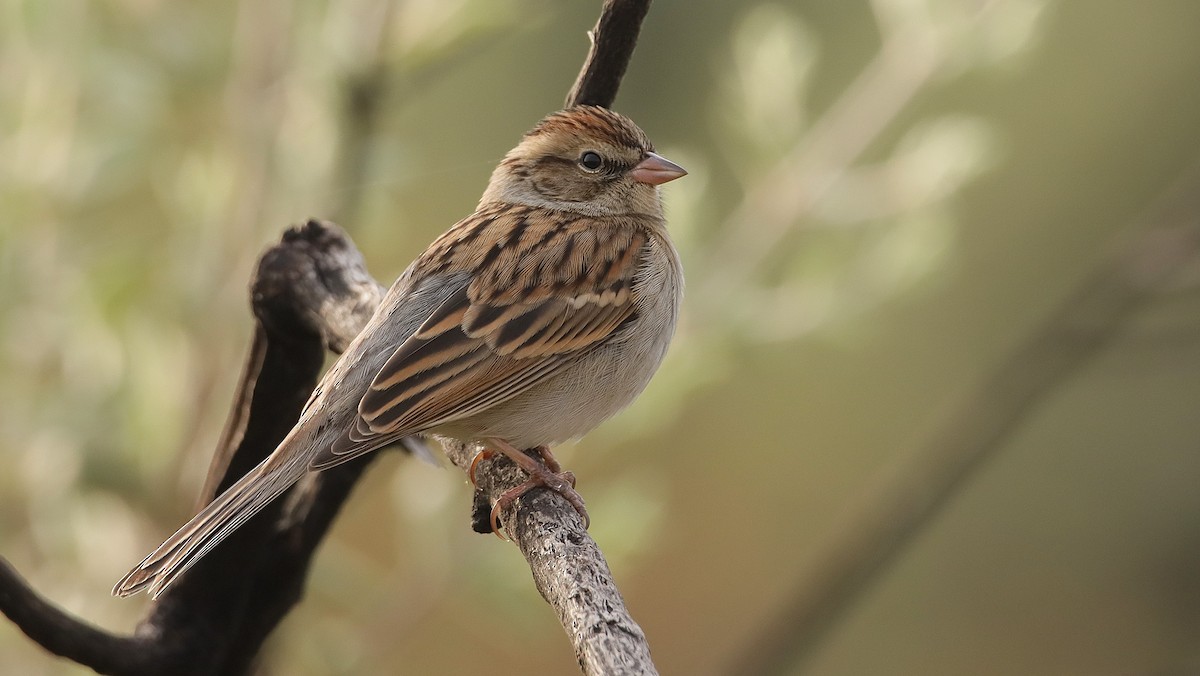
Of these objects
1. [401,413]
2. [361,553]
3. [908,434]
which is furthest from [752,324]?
[908,434]

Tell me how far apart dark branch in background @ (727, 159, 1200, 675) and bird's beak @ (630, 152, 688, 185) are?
81cm

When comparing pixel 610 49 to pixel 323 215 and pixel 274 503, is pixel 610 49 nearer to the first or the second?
pixel 323 215

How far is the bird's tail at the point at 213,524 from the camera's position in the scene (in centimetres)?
200

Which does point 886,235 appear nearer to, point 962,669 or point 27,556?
point 27,556

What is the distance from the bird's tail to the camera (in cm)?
200

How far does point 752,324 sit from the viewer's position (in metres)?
2.77

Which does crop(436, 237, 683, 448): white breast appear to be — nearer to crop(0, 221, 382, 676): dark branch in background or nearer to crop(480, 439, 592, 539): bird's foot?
crop(480, 439, 592, 539): bird's foot

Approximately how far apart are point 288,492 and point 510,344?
1.57 ft

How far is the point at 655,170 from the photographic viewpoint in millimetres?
3037

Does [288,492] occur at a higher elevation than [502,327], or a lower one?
lower

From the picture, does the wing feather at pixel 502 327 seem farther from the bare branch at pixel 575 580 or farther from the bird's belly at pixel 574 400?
the bare branch at pixel 575 580

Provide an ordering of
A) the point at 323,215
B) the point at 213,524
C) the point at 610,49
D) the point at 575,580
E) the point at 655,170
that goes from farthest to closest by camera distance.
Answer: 1. the point at 655,170
2. the point at 323,215
3. the point at 610,49
4. the point at 213,524
5. the point at 575,580

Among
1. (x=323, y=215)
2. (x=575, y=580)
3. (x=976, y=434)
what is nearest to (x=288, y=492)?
(x=323, y=215)

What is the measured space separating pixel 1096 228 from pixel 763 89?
8.36 ft
